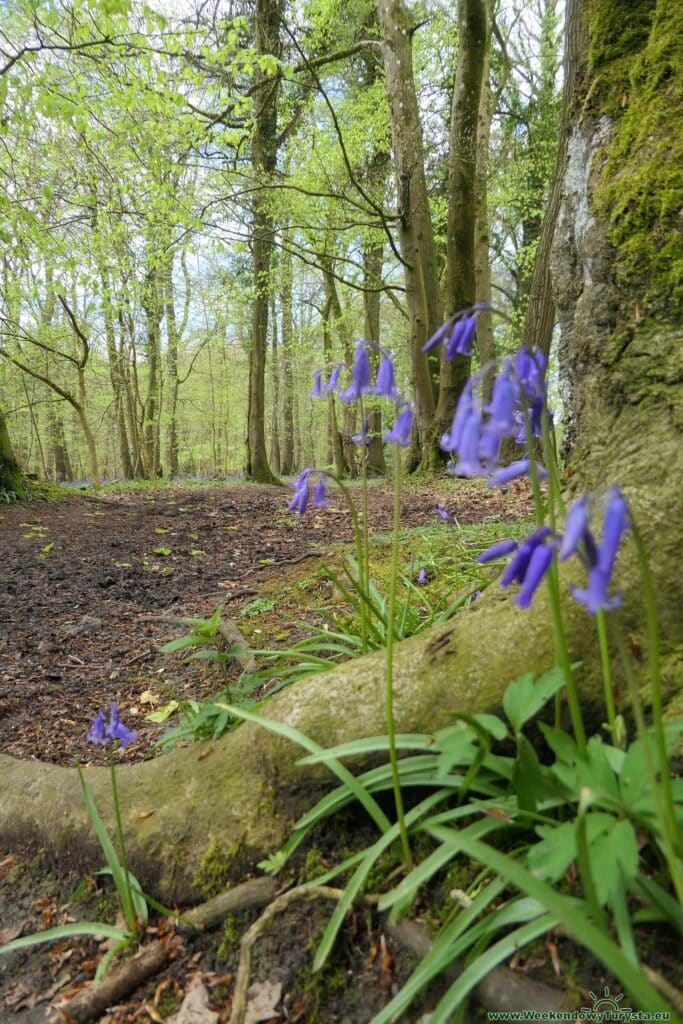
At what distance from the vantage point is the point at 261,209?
37.5 ft

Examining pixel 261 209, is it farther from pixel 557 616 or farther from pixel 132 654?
pixel 557 616

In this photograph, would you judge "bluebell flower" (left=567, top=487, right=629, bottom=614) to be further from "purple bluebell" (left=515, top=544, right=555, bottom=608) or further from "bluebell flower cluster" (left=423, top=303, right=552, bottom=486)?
"bluebell flower cluster" (left=423, top=303, right=552, bottom=486)

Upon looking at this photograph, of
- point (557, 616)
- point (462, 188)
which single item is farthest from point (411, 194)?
point (557, 616)

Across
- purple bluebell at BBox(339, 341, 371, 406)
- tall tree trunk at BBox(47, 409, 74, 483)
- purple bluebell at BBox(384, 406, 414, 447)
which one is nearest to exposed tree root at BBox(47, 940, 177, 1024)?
purple bluebell at BBox(384, 406, 414, 447)

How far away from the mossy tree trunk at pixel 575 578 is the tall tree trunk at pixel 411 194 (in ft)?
23.3

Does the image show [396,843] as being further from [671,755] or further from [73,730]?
[73,730]

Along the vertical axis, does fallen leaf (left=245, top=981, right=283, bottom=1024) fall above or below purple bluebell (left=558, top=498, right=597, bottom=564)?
below

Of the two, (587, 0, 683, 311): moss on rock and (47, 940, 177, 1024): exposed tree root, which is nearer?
(47, 940, 177, 1024): exposed tree root

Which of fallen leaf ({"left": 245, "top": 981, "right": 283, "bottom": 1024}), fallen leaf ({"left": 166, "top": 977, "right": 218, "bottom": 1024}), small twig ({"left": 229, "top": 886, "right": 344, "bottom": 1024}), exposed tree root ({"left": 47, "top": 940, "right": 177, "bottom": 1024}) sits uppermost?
small twig ({"left": 229, "top": 886, "right": 344, "bottom": 1024})

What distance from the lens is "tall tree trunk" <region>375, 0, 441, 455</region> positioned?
8.70 metres

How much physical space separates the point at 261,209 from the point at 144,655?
1051cm

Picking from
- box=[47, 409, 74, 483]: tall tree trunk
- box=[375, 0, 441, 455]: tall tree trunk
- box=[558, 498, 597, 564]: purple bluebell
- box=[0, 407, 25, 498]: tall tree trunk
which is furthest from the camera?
box=[47, 409, 74, 483]: tall tree trunk

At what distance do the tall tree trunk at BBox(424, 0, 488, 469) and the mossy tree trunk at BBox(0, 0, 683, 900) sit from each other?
6320 mm

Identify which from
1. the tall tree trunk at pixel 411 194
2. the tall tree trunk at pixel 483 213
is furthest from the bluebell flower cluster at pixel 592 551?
the tall tree trunk at pixel 411 194
